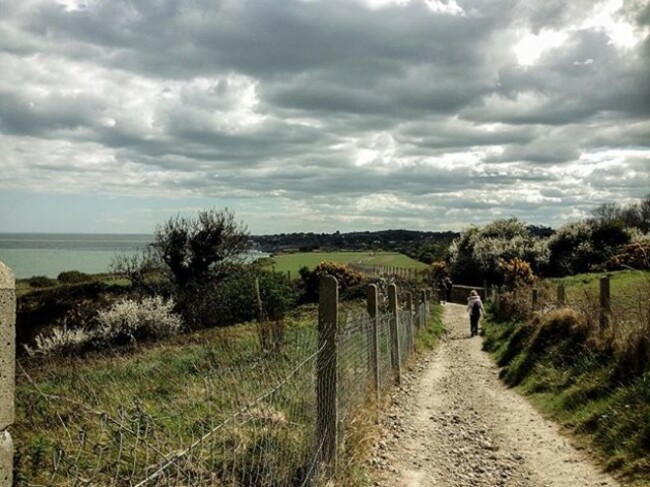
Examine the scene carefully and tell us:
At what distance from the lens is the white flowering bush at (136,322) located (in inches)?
1052

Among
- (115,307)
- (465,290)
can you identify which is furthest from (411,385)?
(465,290)

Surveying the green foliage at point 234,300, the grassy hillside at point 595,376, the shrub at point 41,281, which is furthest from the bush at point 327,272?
the grassy hillside at point 595,376

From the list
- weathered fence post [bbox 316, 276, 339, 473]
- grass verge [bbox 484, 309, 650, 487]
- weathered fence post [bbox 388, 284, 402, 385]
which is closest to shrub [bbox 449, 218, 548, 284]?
grass verge [bbox 484, 309, 650, 487]

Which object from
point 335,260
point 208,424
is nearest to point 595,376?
point 208,424

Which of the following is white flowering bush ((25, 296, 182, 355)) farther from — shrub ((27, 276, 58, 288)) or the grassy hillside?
shrub ((27, 276, 58, 288))

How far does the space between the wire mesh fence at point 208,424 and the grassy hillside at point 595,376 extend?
3016mm

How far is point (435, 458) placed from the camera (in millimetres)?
7863

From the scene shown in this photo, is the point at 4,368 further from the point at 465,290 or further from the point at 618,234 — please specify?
the point at 618,234

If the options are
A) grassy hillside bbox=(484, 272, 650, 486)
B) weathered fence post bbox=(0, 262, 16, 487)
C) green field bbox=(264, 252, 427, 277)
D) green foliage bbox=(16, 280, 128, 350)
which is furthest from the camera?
green field bbox=(264, 252, 427, 277)

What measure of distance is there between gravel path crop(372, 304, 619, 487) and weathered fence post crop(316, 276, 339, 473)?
106 centimetres

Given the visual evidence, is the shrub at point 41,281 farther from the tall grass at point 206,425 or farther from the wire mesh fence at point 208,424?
the tall grass at point 206,425

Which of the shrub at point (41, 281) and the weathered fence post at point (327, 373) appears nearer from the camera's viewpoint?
the weathered fence post at point (327, 373)

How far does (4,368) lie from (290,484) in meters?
3.77

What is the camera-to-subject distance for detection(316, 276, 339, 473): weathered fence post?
5945 millimetres
